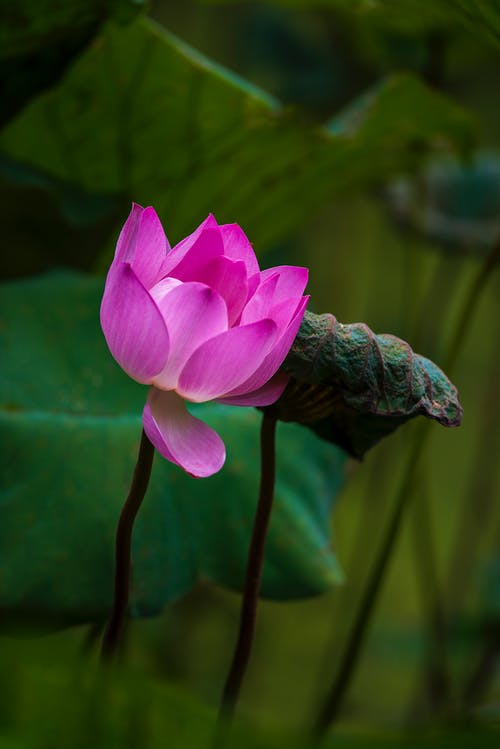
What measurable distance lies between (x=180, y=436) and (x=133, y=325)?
0.17ft

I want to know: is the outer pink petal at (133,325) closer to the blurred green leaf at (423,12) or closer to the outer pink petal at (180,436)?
the outer pink petal at (180,436)

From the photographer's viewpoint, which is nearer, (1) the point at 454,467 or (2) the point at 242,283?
(2) the point at 242,283

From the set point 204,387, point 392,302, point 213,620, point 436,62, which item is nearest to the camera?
point 204,387

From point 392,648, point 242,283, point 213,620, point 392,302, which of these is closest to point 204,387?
point 242,283

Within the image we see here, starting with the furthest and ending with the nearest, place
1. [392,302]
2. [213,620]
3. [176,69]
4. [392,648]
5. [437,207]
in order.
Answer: [392,302]
[213,620]
[392,648]
[437,207]
[176,69]

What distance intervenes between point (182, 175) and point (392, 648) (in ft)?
4.34

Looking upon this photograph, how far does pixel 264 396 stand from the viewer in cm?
36

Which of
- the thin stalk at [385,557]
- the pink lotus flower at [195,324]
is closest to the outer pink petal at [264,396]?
the pink lotus flower at [195,324]

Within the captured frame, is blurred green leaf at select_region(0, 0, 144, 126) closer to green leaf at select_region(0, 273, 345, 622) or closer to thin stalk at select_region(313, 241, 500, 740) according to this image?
green leaf at select_region(0, 273, 345, 622)

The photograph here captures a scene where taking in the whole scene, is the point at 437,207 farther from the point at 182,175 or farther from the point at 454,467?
the point at 454,467

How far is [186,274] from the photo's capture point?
1.19ft

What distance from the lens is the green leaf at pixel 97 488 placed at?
523 millimetres

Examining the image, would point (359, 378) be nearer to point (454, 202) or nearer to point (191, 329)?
point (191, 329)

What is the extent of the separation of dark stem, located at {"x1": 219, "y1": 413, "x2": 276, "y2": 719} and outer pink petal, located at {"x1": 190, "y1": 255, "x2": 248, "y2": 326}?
69 millimetres
